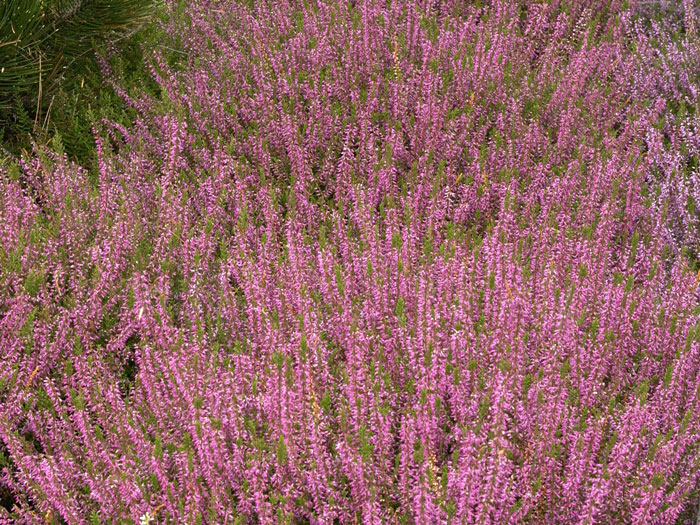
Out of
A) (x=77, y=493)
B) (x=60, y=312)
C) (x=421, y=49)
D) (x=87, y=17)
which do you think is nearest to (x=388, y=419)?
(x=77, y=493)

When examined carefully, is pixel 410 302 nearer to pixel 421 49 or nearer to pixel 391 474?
pixel 391 474

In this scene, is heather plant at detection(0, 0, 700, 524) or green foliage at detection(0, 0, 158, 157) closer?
heather plant at detection(0, 0, 700, 524)

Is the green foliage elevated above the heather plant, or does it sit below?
above

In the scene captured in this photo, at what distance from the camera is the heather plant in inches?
94.4

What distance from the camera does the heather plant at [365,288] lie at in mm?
2398

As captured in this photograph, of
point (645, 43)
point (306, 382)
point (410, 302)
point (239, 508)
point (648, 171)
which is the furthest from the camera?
point (645, 43)

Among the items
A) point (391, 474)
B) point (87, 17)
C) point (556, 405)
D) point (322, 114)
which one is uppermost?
point (87, 17)

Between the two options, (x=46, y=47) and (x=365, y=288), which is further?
(x=46, y=47)

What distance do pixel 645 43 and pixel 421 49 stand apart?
1.34 metres

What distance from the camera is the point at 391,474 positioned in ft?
8.26

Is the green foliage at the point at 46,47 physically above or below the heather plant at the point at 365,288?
above

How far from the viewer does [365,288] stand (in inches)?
124

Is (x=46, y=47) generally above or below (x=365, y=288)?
above

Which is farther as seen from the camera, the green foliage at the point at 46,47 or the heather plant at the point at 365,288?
the green foliage at the point at 46,47
